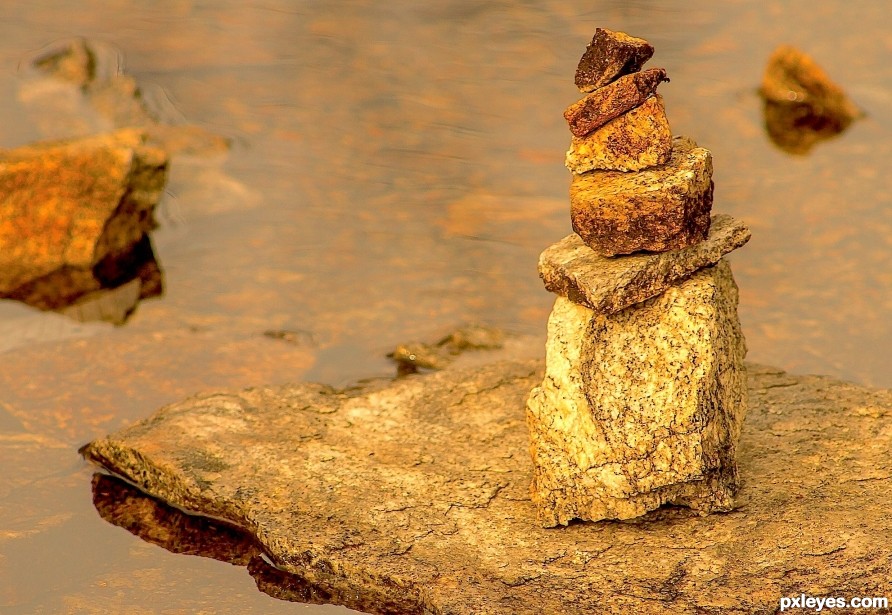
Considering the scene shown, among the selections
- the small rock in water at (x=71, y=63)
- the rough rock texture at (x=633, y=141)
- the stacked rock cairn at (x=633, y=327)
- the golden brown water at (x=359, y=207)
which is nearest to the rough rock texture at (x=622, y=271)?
the stacked rock cairn at (x=633, y=327)

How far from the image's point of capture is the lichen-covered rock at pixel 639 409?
17.4 feet

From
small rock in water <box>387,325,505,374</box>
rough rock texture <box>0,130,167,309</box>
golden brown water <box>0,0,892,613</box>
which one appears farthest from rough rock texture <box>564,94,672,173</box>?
rough rock texture <box>0,130,167,309</box>

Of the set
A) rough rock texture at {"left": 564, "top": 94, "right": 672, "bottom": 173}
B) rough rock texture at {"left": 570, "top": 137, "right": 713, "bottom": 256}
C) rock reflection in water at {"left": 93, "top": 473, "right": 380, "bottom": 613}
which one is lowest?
rock reflection in water at {"left": 93, "top": 473, "right": 380, "bottom": 613}

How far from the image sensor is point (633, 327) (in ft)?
17.8

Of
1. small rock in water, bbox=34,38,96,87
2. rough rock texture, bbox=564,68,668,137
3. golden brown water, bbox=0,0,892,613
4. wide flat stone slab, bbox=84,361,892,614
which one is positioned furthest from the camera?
small rock in water, bbox=34,38,96,87

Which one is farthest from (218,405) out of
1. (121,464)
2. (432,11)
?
(432,11)

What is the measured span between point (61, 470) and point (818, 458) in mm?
3447

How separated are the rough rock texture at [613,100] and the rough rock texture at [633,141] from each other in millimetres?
34

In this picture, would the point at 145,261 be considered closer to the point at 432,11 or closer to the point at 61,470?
the point at 61,470

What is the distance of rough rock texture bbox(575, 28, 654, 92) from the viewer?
5.25 metres

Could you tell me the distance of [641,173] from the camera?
5.35m

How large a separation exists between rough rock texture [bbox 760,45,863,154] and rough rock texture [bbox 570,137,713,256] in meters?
5.89

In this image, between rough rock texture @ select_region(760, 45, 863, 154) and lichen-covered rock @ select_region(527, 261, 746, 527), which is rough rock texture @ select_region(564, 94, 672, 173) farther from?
rough rock texture @ select_region(760, 45, 863, 154)

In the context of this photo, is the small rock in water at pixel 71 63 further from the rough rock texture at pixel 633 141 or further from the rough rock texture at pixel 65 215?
the rough rock texture at pixel 633 141
